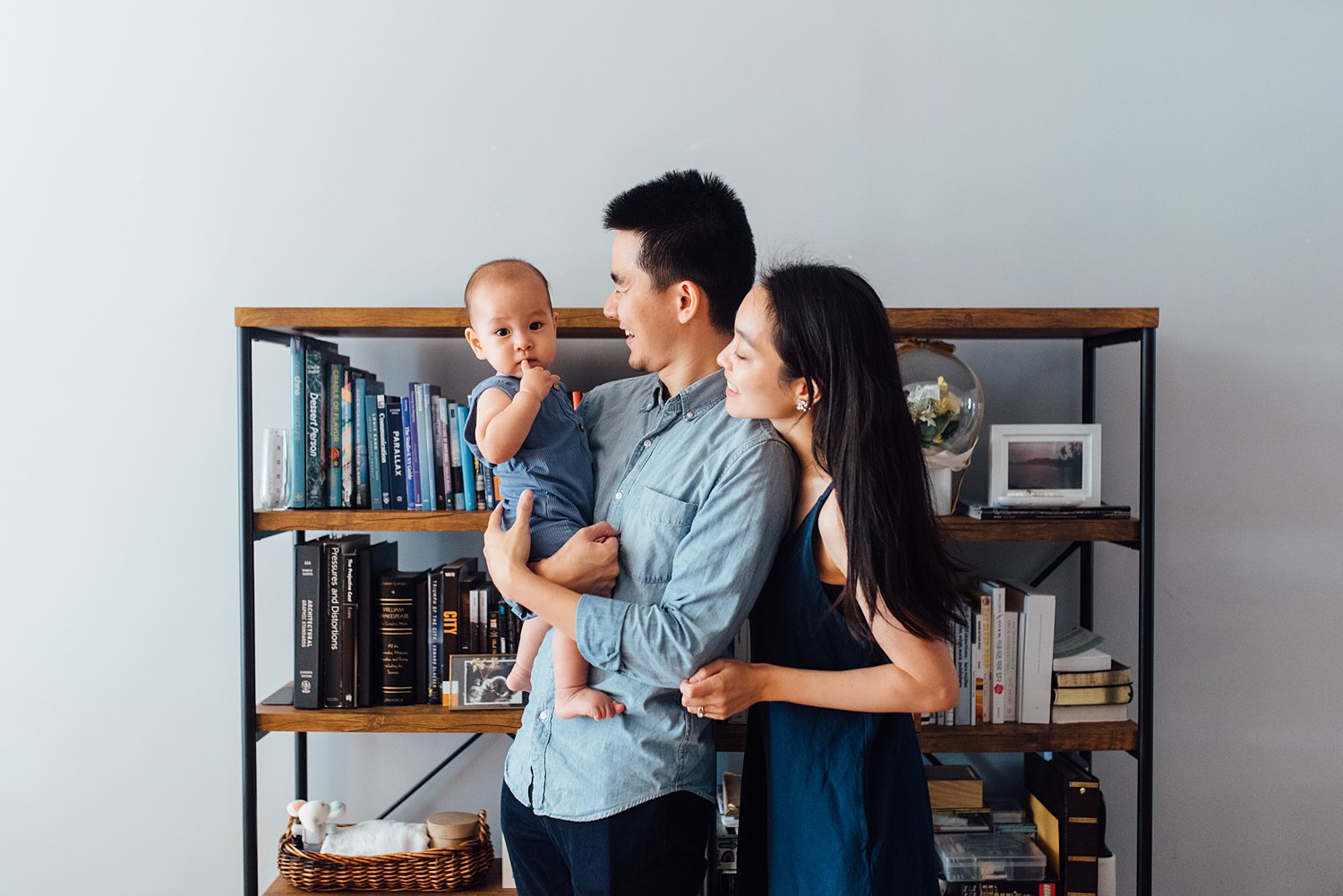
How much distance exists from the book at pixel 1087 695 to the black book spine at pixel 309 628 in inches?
58.6

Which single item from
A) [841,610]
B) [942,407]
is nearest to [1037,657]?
[942,407]

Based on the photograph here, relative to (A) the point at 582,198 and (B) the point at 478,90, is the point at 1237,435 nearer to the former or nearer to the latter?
(A) the point at 582,198

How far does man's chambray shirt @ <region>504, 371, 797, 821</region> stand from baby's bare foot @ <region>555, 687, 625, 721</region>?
1 centimetres

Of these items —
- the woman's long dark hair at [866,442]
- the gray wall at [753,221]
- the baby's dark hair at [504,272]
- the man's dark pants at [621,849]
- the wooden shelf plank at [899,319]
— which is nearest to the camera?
the woman's long dark hair at [866,442]

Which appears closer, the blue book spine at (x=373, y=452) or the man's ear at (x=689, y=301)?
the man's ear at (x=689, y=301)

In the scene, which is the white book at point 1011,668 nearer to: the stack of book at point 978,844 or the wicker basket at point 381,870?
the stack of book at point 978,844

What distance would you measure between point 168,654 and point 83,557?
305 millimetres

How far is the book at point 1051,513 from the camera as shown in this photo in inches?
69.9

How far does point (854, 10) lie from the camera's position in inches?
82.2

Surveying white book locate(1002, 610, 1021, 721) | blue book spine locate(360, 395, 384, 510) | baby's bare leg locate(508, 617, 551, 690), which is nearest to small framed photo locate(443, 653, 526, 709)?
baby's bare leg locate(508, 617, 551, 690)

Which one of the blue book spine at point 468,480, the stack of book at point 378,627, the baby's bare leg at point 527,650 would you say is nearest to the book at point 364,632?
the stack of book at point 378,627

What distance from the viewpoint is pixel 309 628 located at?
182cm

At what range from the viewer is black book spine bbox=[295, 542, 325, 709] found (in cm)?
181

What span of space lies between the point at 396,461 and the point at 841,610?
1036mm
